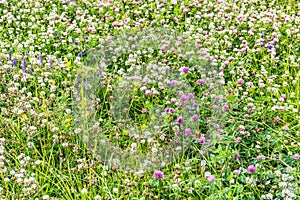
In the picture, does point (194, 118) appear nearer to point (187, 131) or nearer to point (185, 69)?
point (187, 131)

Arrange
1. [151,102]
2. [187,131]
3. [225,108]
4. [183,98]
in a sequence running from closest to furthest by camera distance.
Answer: [187,131]
[225,108]
[183,98]
[151,102]

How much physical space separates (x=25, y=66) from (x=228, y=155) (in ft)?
6.31

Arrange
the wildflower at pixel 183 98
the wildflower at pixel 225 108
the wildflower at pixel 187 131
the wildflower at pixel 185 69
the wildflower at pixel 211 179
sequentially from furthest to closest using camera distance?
the wildflower at pixel 185 69 → the wildflower at pixel 183 98 → the wildflower at pixel 225 108 → the wildflower at pixel 187 131 → the wildflower at pixel 211 179

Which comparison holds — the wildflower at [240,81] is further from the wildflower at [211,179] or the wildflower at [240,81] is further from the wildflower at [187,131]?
the wildflower at [211,179]

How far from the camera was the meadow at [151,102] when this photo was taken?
3.15m

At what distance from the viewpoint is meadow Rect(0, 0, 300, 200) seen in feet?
10.3

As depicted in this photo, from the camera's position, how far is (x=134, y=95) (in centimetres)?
389

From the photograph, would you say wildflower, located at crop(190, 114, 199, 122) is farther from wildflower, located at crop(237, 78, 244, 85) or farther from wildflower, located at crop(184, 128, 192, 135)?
wildflower, located at crop(237, 78, 244, 85)

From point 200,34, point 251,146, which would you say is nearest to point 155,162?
point 251,146

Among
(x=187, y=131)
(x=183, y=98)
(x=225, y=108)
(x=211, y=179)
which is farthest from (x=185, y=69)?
(x=211, y=179)

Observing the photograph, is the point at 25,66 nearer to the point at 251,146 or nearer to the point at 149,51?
the point at 149,51

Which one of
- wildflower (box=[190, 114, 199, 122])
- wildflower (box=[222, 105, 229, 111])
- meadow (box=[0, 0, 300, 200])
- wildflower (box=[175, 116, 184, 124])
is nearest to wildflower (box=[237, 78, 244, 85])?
meadow (box=[0, 0, 300, 200])

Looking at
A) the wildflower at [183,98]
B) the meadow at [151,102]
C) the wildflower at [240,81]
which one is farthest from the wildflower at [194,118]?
the wildflower at [240,81]

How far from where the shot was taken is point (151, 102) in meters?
3.83
